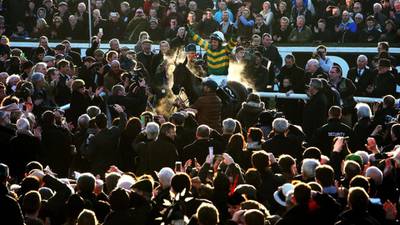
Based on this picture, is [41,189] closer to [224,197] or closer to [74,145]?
[224,197]

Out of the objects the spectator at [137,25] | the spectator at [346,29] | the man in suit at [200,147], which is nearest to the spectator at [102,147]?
the man in suit at [200,147]

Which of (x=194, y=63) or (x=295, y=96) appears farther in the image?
(x=194, y=63)

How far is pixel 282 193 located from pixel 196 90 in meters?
9.10

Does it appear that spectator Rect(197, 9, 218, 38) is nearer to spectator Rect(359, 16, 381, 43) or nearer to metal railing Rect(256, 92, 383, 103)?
metal railing Rect(256, 92, 383, 103)

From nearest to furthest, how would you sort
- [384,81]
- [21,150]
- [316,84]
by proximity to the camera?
[21,150] < [316,84] < [384,81]

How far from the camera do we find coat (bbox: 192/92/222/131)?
60.1 feet

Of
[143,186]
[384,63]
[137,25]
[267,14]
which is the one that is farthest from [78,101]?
[267,14]

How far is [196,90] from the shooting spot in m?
20.6

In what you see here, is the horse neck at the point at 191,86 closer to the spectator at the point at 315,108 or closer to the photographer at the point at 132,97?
the photographer at the point at 132,97

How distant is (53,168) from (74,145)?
71 cm

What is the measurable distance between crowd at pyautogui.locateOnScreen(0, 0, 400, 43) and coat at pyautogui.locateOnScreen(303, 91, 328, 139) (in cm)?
505

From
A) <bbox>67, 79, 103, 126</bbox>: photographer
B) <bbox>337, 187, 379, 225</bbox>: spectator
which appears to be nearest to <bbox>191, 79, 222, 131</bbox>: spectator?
<bbox>67, 79, 103, 126</bbox>: photographer

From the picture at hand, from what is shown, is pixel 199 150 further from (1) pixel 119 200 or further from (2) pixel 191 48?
(2) pixel 191 48

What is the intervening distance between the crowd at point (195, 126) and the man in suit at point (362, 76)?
3 cm
